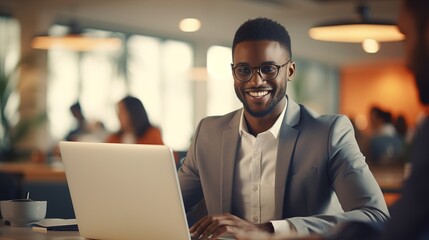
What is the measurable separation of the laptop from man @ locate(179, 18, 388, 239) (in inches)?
17.2

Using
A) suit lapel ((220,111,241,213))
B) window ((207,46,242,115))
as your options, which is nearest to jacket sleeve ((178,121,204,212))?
suit lapel ((220,111,241,213))

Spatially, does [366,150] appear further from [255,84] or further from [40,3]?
[255,84]

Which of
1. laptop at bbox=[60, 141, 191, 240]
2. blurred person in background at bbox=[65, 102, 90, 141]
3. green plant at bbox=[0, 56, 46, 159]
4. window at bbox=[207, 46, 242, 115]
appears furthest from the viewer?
window at bbox=[207, 46, 242, 115]

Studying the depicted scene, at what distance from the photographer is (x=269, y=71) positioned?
2.64 metres

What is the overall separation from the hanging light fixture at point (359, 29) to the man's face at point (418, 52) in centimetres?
466

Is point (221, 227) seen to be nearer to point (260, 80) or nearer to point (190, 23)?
point (260, 80)

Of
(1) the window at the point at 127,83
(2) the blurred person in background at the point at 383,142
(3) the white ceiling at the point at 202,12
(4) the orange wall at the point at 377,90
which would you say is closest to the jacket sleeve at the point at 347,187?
(2) the blurred person in background at the point at 383,142

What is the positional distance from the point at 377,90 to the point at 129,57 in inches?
344

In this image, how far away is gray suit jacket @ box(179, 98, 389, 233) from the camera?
2.39 metres

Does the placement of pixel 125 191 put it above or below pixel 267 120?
below

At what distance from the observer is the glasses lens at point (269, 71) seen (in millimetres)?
2631

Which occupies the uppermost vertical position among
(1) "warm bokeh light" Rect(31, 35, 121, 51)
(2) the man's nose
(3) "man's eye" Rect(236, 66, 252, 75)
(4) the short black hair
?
(1) "warm bokeh light" Rect(31, 35, 121, 51)

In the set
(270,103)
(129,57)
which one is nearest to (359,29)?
(270,103)

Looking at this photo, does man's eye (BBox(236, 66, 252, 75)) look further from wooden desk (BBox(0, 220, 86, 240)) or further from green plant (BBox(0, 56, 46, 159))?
green plant (BBox(0, 56, 46, 159))
